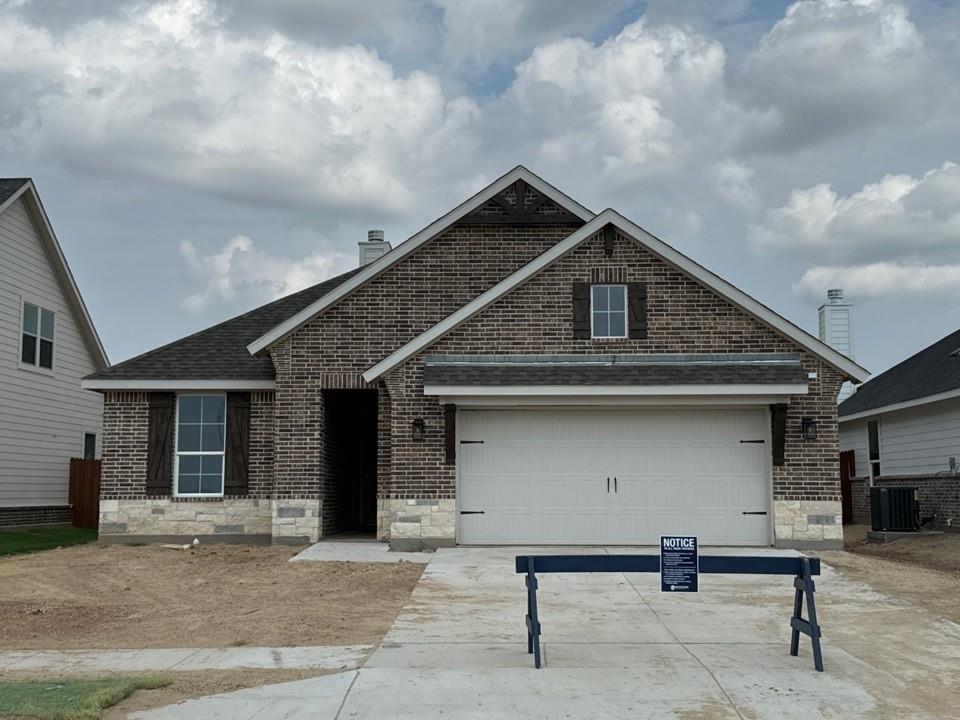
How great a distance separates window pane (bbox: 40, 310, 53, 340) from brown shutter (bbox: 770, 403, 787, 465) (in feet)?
57.2

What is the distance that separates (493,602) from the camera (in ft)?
39.4

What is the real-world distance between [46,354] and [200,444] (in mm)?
8472

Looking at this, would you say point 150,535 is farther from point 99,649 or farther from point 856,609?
point 856,609

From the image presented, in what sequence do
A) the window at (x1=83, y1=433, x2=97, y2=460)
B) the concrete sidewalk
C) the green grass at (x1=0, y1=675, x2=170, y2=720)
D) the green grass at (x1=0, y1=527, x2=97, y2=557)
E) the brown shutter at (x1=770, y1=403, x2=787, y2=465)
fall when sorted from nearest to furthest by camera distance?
the green grass at (x1=0, y1=675, x2=170, y2=720) → the concrete sidewalk → the brown shutter at (x1=770, y1=403, x2=787, y2=465) → the green grass at (x1=0, y1=527, x2=97, y2=557) → the window at (x1=83, y1=433, x2=97, y2=460)

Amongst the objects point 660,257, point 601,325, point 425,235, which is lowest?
point 601,325

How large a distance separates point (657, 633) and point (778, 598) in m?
2.94

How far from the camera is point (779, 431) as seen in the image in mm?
16125

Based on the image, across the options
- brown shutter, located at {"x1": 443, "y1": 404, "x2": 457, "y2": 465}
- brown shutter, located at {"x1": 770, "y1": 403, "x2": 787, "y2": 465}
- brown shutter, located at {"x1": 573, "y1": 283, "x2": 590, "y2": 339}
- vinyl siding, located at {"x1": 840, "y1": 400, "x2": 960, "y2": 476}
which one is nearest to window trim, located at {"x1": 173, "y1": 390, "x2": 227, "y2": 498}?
brown shutter, located at {"x1": 443, "y1": 404, "x2": 457, "y2": 465}

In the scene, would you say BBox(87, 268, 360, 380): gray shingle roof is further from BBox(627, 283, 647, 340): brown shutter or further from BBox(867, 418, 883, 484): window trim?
BBox(867, 418, 883, 484): window trim

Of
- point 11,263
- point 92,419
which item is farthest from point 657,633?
point 92,419

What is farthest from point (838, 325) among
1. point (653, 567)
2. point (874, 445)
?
point (653, 567)

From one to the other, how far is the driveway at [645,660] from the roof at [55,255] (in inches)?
620

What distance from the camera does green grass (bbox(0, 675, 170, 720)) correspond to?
7051 millimetres

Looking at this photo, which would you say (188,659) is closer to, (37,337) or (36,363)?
(36,363)
